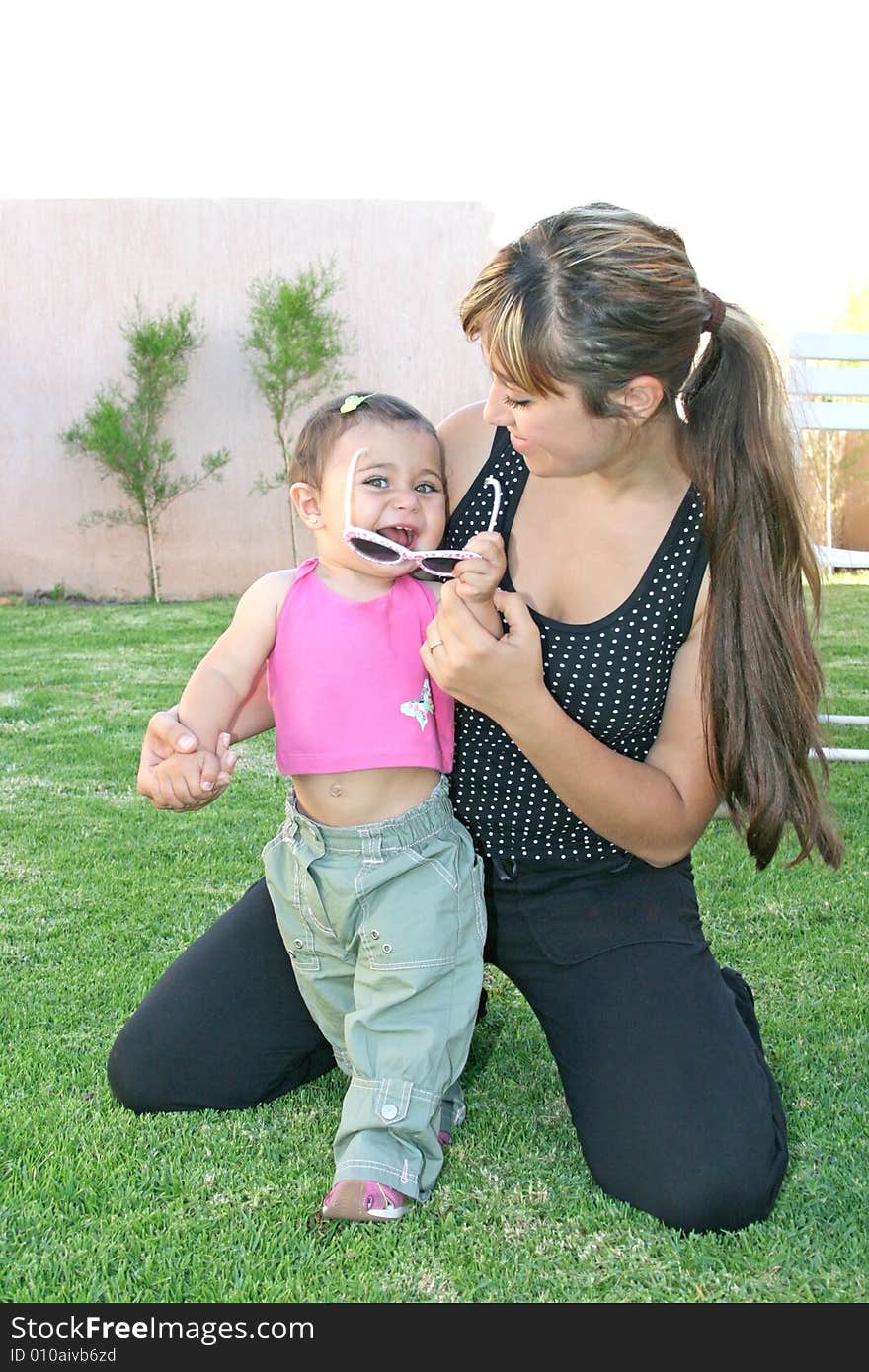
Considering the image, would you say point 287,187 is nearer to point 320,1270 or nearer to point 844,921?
point 844,921

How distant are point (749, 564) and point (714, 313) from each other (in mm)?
364

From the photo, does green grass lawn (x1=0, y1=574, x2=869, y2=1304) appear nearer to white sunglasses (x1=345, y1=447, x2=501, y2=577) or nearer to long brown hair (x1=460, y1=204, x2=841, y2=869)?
long brown hair (x1=460, y1=204, x2=841, y2=869)

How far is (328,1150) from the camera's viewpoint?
2086 millimetres

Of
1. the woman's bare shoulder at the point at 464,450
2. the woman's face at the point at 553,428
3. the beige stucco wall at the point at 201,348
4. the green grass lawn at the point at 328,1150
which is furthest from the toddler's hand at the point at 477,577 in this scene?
the beige stucco wall at the point at 201,348

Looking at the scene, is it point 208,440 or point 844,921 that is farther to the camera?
point 208,440

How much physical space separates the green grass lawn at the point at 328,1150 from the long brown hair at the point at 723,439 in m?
0.55

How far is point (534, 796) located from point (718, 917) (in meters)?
1.17

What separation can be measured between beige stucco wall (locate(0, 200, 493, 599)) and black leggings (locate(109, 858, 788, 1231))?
7861 mm

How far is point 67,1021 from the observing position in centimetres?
255

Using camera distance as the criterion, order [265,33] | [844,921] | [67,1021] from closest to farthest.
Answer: [67,1021]
[844,921]
[265,33]

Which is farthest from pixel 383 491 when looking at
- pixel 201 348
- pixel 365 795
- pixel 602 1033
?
pixel 201 348

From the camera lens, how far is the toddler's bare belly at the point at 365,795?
210cm

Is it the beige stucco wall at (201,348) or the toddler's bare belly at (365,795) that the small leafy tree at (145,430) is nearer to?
the beige stucco wall at (201,348)

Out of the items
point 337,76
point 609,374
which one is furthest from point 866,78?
point 609,374
